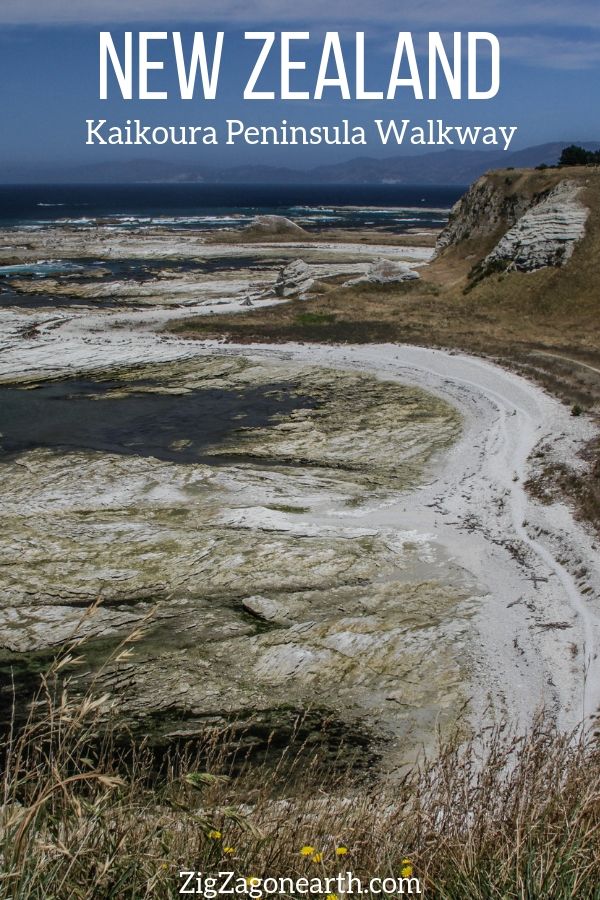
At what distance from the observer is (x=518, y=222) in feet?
202

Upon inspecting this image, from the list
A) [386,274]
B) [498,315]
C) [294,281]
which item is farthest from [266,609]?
[386,274]

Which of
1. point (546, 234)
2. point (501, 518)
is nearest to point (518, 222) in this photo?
point (546, 234)

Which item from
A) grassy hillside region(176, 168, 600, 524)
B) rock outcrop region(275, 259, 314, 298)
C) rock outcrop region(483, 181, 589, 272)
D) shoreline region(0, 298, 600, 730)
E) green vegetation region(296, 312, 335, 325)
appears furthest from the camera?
rock outcrop region(275, 259, 314, 298)

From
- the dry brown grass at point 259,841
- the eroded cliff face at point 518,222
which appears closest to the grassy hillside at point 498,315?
the eroded cliff face at point 518,222

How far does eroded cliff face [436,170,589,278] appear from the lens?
56.9 meters

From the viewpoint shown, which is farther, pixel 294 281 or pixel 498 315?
pixel 294 281

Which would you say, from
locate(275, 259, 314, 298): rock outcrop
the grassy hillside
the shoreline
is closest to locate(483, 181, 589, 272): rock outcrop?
the grassy hillside

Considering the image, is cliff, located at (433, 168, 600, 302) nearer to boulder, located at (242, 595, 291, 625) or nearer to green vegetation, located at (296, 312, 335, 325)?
green vegetation, located at (296, 312, 335, 325)

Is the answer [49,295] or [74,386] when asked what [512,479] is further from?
[49,295]

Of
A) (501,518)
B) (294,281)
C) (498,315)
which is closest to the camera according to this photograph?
(501,518)

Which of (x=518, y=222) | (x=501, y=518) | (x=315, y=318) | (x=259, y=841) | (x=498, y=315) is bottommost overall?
(x=501, y=518)

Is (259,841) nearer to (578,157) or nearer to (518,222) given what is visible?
(518,222)

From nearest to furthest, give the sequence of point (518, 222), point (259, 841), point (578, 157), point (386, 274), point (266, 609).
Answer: point (259, 841) → point (266, 609) → point (518, 222) → point (386, 274) → point (578, 157)

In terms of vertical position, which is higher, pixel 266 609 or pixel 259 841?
pixel 259 841
